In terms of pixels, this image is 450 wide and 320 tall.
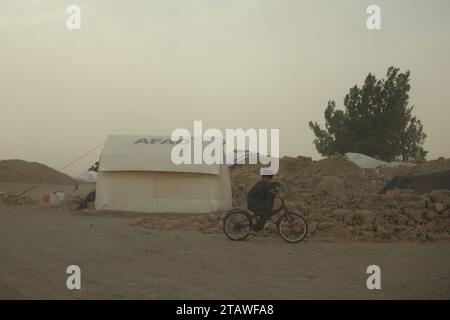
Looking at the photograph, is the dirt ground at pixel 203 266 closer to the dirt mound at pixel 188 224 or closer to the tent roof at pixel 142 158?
the dirt mound at pixel 188 224

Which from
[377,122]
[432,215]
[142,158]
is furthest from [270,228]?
[377,122]

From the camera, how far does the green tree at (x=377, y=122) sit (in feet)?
114

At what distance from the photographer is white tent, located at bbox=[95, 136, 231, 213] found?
16.4 metres

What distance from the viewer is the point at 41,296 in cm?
551

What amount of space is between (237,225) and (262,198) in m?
0.67

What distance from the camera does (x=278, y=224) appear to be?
10.4 m

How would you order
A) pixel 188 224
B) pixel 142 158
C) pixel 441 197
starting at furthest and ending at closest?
pixel 142 158
pixel 441 197
pixel 188 224

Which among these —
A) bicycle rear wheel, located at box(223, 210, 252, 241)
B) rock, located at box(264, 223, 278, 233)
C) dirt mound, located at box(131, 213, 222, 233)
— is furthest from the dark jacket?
dirt mound, located at box(131, 213, 222, 233)

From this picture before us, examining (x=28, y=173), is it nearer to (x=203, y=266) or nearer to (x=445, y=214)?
(x=445, y=214)

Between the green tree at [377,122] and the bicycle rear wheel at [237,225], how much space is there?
2527 cm

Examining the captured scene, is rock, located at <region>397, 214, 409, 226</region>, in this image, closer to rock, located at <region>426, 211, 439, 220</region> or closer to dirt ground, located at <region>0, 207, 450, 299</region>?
rock, located at <region>426, 211, 439, 220</region>

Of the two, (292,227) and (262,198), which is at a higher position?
(262,198)

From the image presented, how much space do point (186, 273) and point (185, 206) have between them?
9.54 meters
